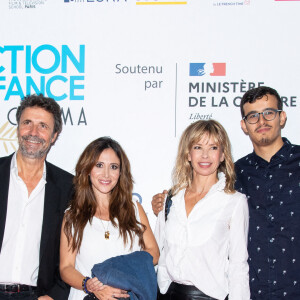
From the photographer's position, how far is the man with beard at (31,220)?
2424 millimetres

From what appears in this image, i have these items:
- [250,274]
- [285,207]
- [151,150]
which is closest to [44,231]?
[151,150]

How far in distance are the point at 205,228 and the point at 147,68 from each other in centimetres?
152

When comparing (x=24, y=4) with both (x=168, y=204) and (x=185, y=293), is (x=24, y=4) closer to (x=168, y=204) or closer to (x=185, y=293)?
(x=168, y=204)

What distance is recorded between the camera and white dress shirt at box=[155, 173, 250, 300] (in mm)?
2154

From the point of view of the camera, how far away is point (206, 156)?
2.35m

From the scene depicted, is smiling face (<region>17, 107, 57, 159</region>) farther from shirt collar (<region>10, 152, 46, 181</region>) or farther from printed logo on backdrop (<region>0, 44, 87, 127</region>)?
printed logo on backdrop (<region>0, 44, 87, 127</region>)

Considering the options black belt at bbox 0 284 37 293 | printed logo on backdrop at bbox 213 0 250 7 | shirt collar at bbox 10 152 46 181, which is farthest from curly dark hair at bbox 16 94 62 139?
printed logo on backdrop at bbox 213 0 250 7

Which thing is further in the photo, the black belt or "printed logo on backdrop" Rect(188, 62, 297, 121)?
"printed logo on backdrop" Rect(188, 62, 297, 121)

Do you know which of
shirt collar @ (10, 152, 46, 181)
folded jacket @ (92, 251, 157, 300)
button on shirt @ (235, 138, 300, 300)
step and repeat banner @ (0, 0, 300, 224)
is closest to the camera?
folded jacket @ (92, 251, 157, 300)

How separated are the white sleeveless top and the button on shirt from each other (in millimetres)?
765

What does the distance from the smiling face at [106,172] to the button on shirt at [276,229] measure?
86 centimetres

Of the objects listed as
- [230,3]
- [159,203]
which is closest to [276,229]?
[159,203]

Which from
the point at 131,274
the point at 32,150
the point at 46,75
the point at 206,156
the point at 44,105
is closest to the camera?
the point at 131,274

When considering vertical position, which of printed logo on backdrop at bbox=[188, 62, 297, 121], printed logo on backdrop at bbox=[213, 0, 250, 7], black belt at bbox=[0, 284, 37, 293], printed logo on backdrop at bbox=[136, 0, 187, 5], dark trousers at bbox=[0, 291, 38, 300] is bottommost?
dark trousers at bbox=[0, 291, 38, 300]
